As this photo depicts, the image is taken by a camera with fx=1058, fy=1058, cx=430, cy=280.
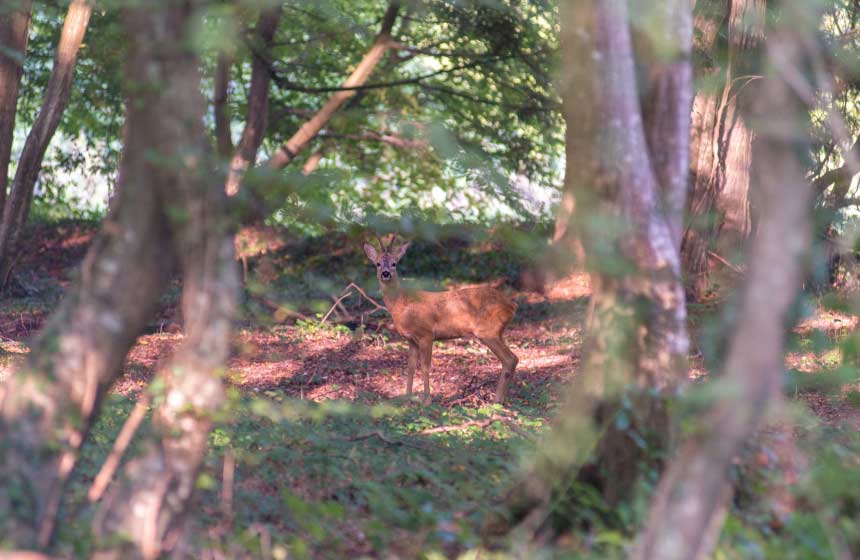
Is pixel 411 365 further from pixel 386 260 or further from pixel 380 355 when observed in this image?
pixel 380 355

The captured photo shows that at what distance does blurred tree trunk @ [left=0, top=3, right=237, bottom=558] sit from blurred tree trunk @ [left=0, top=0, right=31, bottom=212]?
9.07 meters

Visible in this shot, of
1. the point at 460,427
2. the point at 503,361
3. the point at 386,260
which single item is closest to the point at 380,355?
the point at 386,260

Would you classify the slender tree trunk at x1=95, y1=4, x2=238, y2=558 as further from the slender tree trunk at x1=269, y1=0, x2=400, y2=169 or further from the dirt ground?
the slender tree trunk at x1=269, y1=0, x2=400, y2=169

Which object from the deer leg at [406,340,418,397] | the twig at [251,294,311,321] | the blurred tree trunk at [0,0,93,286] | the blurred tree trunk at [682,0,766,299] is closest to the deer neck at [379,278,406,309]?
the deer leg at [406,340,418,397]

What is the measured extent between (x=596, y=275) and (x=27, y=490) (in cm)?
261

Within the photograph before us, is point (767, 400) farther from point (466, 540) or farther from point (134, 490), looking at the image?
point (134, 490)

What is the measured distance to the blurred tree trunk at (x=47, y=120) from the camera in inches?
490

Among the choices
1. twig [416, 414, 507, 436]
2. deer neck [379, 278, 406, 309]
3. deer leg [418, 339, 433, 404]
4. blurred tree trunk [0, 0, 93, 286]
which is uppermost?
blurred tree trunk [0, 0, 93, 286]

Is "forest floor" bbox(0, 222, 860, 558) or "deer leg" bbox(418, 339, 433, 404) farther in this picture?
"deer leg" bbox(418, 339, 433, 404)

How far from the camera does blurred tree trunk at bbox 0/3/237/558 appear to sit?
4.03 metres

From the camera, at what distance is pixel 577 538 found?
454cm

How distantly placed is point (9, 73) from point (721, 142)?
30.6 ft

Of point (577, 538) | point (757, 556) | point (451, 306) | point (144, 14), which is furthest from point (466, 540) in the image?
point (451, 306)

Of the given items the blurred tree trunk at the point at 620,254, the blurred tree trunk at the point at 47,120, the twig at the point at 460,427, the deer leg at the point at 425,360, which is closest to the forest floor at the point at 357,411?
the twig at the point at 460,427
